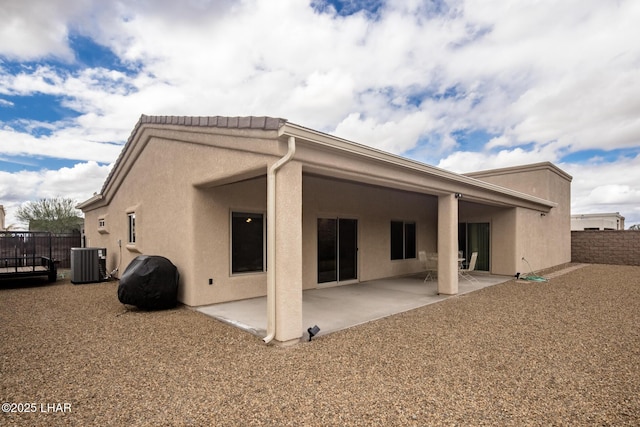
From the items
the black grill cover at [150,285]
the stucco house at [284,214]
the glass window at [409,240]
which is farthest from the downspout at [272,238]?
the glass window at [409,240]

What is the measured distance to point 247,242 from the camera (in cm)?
755

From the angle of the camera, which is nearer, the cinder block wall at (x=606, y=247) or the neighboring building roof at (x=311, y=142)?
the neighboring building roof at (x=311, y=142)

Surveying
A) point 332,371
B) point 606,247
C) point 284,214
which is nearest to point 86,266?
point 284,214

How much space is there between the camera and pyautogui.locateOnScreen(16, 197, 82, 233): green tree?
23.6 metres

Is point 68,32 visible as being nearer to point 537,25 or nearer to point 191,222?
point 191,222

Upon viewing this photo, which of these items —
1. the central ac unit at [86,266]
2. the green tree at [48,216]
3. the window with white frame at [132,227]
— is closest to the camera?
the window with white frame at [132,227]

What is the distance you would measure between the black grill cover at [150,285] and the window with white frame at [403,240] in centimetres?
727

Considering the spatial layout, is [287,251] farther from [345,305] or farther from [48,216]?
[48,216]

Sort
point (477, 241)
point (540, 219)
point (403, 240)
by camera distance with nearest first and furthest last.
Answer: point (403, 240)
point (477, 241)
point (540, 219)

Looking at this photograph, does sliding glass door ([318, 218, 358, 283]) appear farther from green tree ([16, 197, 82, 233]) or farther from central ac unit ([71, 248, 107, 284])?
green tree ([16, 197, 82, 233])

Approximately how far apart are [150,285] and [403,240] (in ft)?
27.5

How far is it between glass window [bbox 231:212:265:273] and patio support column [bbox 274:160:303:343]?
3.03 metres

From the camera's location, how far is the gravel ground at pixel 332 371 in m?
2.89

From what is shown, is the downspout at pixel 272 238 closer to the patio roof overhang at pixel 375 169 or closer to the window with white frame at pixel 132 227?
the patio roof overhang at pixel 375 169
